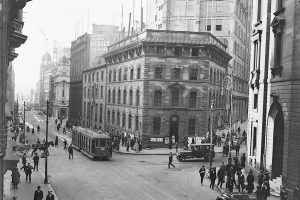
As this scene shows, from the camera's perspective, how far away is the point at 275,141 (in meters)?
27.1

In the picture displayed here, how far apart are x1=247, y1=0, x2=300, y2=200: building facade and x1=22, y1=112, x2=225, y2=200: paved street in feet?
15.7

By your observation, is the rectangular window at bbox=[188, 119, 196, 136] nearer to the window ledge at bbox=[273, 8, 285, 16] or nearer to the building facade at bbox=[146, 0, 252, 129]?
the building facade at bbox=[146, 0, 252, 129]

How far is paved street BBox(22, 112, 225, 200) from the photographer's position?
78.3ft

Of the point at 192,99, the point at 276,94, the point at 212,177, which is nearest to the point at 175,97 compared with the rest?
the point at 192,99

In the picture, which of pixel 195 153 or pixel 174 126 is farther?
pixel 174 126

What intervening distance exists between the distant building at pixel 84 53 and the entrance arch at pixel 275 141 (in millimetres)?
60991

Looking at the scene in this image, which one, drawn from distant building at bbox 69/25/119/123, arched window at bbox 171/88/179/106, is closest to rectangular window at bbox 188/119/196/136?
arched window at bbox 171/88/179/106

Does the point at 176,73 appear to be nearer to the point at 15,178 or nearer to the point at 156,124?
the point at 156,124

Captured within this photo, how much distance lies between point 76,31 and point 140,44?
2722 inches

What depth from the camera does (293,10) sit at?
912 inches

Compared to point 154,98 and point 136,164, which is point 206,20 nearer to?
point 154,98

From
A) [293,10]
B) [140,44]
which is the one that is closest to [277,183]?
[293,10]

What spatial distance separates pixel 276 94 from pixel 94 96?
4888 centimetres

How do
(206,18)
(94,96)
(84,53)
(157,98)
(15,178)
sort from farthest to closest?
(84,53) → (94,96) → (206,18) → (157,98) → (15,178)
